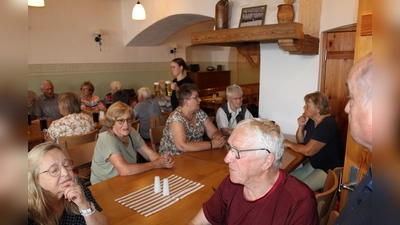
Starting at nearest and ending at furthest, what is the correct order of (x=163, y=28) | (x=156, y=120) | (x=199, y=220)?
(x=199, y=220)
(x=156, y=120)
(x=163, y=28)

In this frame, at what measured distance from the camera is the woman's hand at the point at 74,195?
130cm

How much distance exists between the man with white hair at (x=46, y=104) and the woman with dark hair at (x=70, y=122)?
168 cm

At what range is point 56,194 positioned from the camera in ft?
4.33

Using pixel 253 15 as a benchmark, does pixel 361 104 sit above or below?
below

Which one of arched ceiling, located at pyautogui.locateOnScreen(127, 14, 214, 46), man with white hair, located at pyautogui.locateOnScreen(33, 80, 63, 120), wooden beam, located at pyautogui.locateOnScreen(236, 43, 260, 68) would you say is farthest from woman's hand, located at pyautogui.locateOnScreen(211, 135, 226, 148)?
man with white hair, located at pyautogui.locateOnScreen(33, 80, 63, 120)

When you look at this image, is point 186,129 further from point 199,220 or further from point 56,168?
point 56,168

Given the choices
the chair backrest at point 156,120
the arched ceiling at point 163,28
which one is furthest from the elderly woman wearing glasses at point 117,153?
the arched ceiling at point 163,28

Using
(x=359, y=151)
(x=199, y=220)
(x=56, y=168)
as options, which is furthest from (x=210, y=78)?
(x=56, y=168)

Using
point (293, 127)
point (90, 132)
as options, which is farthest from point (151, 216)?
point (293, 127)

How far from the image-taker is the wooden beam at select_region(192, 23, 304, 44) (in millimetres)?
2936

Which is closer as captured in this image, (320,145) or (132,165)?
(132,165)

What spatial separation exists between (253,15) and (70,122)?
2.51 m

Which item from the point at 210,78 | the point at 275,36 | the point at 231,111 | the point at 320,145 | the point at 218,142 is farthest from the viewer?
the point at 210,78

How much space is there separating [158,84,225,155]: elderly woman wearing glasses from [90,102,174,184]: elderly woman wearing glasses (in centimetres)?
44
